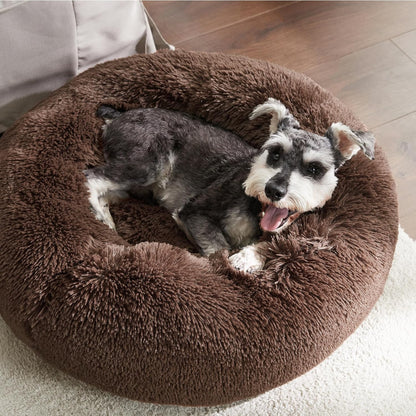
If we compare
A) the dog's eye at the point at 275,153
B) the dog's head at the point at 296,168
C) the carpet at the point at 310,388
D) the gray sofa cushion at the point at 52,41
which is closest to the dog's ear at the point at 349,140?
the dog's head at the point at 296,168

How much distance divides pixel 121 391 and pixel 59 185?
96 centimetres

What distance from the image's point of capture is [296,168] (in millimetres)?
2383

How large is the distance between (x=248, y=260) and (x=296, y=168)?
45 centimetres

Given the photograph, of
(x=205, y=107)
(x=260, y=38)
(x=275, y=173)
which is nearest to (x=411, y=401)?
(x=275, y=173)

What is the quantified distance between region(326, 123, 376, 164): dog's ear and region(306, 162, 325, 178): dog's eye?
15cm

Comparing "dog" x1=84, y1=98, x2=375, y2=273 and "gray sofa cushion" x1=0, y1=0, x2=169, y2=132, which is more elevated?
"gray sofa cushion" x1=0, y1=0, x2=169, y2=132

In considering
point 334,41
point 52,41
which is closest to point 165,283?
point 52,41

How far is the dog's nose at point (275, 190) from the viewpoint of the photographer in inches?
90.7

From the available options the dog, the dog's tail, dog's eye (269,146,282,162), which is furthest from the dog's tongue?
the dog's tail

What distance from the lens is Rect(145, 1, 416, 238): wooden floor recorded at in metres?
3.71

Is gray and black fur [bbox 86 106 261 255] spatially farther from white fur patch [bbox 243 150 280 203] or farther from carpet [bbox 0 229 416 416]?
carpet [bbox 0 229 416 416]

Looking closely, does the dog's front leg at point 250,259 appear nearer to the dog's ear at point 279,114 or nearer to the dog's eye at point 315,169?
the dog's eye at point 315,169

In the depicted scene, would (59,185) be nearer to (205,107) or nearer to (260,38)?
(205,107)

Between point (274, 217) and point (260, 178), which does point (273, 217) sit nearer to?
point (274, 217)
